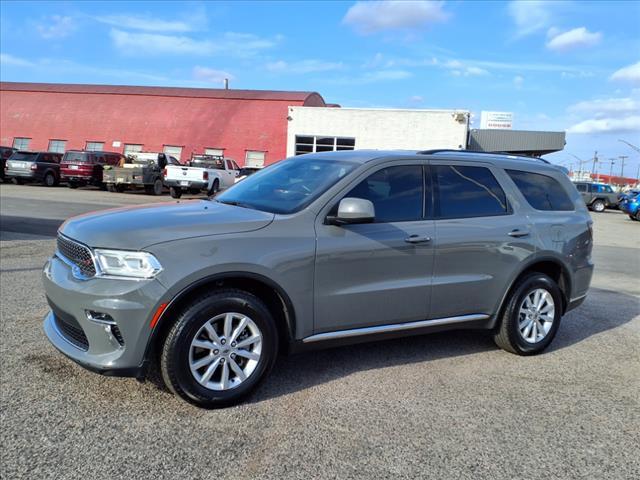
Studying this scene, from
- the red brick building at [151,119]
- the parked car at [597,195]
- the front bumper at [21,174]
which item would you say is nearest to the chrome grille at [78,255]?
the front bumper at [21,174]

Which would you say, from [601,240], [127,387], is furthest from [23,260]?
[601,240]

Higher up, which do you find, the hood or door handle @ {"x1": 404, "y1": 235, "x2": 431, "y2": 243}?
the hood

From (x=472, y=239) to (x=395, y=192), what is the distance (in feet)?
2.66

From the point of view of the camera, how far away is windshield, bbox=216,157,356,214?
412 centimetres

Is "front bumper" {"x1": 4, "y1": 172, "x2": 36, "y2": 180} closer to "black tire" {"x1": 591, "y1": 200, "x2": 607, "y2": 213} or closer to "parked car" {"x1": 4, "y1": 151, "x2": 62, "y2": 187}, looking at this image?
"parked car" {"x1": 4, "y1": 151, "x2": 62, "y2": 187}

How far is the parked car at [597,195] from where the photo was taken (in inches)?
1337

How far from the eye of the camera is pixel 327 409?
12.1ft

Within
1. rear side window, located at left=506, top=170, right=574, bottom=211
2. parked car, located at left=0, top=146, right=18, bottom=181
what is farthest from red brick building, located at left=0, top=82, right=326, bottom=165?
rear side window, located at left=506, top=170, right=574, bottom=211

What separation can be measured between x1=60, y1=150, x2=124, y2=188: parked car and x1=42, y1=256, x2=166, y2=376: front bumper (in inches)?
938

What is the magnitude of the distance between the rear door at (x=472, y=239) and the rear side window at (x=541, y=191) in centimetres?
26

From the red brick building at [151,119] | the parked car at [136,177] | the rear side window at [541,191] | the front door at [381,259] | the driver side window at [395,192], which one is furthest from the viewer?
the red brick building at [151,119]

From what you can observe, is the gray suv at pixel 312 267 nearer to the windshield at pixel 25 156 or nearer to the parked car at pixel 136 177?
the parked car at pixel 136 177

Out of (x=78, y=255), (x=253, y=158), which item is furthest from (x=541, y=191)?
(x=253, y=158)

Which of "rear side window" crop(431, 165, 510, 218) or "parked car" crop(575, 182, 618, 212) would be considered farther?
"parked car" crop(575, 182, 618, 212)
